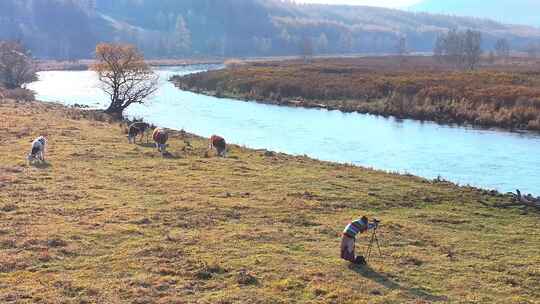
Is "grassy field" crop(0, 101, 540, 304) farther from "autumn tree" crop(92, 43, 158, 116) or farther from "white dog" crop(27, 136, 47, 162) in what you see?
"autumn tree" crop(92, 43, 158, 116)

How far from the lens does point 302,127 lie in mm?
52625

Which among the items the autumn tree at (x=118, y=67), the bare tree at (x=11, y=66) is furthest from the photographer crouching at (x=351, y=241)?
the bare tree at (x=11, y=66)

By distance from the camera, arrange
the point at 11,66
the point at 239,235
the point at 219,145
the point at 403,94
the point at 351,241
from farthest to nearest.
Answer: the point at 11,66 → the point at 403,94 → the point at 219,145 → the point at 239,235 → the point at 351,241

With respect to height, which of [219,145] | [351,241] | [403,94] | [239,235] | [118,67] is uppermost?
[118,67]

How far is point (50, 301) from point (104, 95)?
2556 inches

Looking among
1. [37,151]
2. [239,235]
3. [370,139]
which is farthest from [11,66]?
[239,235]

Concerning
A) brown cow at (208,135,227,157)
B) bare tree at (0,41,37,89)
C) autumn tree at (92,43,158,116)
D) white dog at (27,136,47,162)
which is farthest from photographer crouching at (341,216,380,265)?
bare tree at (0,41,37,89)

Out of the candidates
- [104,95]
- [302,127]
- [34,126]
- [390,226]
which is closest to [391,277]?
[390,226]

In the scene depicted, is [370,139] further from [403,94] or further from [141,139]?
[403,94]

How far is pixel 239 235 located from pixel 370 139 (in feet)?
98.8

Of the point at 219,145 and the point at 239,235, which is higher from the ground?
the point at 219,145

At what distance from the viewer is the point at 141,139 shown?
36.8 metres

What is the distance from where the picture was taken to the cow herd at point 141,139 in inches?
1091

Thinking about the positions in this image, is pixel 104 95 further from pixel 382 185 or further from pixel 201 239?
pixel 201 239
